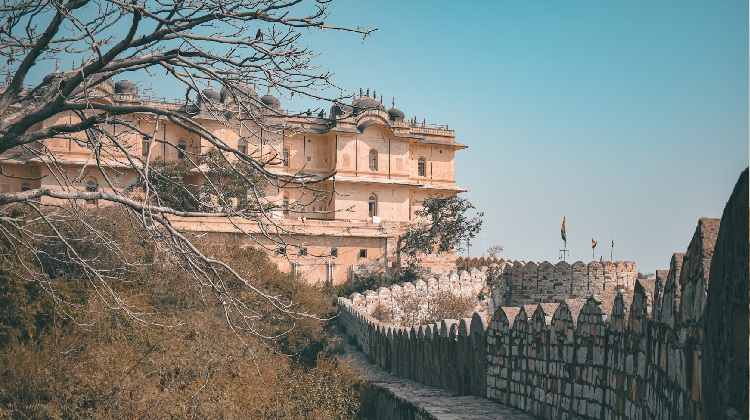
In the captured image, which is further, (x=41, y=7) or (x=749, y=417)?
(x=41, y=7)

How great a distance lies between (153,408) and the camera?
33.0 feet

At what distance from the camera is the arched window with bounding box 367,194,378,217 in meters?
46.0

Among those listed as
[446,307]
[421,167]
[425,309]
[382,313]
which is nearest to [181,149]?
[382,313]

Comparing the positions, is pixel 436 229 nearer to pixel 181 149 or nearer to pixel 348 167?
pixel 348 167

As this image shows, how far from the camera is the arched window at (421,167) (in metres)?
49.2

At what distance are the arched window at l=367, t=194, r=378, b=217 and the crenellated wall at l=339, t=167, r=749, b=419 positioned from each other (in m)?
31.3

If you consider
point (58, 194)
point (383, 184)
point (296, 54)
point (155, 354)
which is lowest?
point (155, 354)

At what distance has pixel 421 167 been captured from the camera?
162 feet

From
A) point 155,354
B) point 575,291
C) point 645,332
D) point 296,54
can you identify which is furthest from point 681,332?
point 575,291

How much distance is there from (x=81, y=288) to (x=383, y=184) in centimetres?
3182

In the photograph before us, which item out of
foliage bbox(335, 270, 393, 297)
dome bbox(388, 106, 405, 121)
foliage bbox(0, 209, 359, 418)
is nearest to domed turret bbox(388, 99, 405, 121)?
dome bbox(388, 106, 405, 121)

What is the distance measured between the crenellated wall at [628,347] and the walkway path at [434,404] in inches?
7.5

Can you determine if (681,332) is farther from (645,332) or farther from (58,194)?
(58,194)

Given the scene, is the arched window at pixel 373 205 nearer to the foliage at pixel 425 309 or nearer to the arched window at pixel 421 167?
the arched window at pixel 421 167
